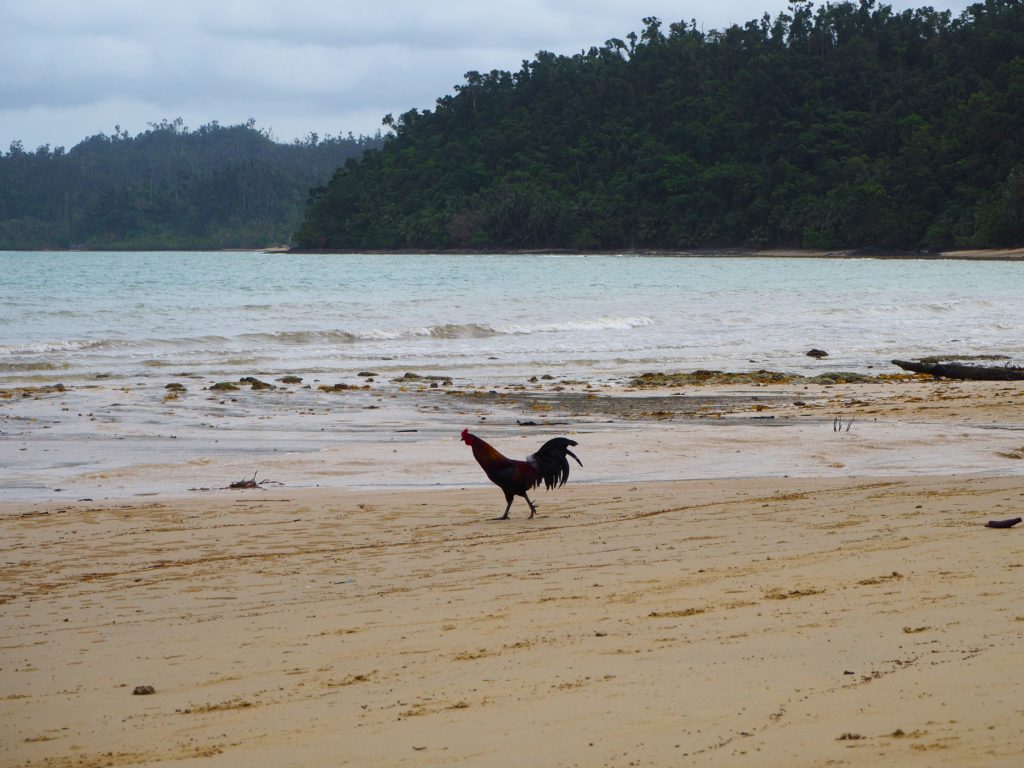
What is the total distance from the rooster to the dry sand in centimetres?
19

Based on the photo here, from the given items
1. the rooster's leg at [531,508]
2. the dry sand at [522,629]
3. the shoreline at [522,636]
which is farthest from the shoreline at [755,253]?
the shoreline at [522,636]

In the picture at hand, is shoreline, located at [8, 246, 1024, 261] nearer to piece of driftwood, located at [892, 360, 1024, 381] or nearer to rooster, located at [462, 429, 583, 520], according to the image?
piece of driftwood, located at [892, 360, 1024, 381]

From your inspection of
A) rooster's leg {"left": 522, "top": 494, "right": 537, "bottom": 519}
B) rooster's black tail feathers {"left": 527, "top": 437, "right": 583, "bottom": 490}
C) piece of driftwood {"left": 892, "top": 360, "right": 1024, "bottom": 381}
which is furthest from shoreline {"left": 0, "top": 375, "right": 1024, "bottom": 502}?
rooster's leg {"left": 522, "top": 494, "right": 537, "bottom": 519}

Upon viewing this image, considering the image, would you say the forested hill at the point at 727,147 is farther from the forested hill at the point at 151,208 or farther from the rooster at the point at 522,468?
the rooster at the point at 522,468

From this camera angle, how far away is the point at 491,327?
90.3ft

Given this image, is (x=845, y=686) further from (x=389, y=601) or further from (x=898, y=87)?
(x=898, y=87)

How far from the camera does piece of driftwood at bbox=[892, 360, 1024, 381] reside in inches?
611

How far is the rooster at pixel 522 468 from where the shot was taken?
755 centimetres

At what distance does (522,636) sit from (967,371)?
13.1 metres

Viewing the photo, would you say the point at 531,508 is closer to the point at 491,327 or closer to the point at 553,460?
the point at 553,460

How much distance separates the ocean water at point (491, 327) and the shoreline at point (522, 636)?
10.9 m

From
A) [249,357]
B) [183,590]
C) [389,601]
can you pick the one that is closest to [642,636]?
[389,601]

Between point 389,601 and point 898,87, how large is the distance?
115m

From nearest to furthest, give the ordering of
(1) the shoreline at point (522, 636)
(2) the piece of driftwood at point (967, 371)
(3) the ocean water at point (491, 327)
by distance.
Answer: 1. (1) the shoreline at point (522, 636)
2. (2) the piece of driftwood at point (967, 371)
3. (3) the ocean water at point (491, 327)
